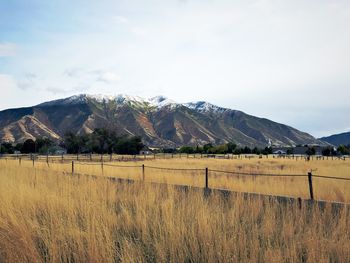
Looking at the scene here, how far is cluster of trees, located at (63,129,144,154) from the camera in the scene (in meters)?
93.4

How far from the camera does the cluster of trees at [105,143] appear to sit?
9338 centimetres

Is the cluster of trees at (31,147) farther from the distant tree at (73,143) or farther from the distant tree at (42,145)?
the distant tree at (73,143)

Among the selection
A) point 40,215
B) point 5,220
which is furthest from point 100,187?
point 5,220

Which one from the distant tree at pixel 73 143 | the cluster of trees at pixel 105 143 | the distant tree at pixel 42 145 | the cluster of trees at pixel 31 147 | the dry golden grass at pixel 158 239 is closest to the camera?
the dry golden grass at pixel 158 239

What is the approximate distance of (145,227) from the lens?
6086 millimetres

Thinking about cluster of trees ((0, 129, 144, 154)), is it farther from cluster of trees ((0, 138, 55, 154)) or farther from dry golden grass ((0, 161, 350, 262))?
dry golden grass ((0, 161, 350, 262))

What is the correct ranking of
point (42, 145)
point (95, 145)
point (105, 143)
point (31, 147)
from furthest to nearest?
point (42, 145) → point (31, 147) → point (105, 143) → point (95, 145)

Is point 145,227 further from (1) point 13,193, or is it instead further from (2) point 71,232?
(1) point 13,193

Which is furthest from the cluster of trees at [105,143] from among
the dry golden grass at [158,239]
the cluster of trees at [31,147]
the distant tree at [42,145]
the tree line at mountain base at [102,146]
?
the dry golden grass at [158,239]

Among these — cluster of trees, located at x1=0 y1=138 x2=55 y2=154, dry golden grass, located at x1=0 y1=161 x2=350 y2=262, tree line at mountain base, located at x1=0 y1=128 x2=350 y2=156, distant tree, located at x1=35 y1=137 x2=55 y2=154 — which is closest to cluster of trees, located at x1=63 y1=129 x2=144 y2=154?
tree line at mountain base, located at x1=0 y1=128 x2=350 y2=156

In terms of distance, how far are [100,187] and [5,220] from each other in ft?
16.6

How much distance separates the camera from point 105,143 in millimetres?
96188

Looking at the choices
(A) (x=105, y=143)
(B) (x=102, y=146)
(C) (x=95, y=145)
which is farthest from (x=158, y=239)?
(A) (x=105, y=143)

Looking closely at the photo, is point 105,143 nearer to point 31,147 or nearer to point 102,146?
point 102,146
